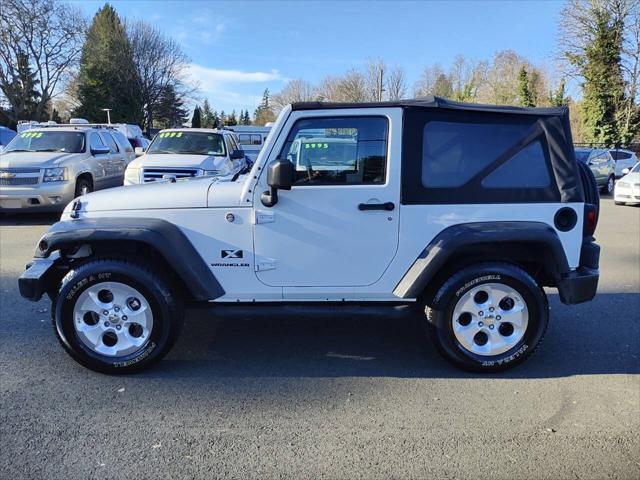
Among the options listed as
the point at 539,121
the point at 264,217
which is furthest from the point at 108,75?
the point at 539,121

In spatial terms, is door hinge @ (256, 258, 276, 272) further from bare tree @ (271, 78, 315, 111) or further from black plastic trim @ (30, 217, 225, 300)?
bare tree @ (271, 78, 315, 111)

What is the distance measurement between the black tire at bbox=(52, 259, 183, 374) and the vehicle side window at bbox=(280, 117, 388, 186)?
133 centimetres

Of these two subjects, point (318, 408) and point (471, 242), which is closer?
point (318, 408)

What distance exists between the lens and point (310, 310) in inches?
147

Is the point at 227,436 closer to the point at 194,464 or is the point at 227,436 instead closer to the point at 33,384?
the point at 194,464

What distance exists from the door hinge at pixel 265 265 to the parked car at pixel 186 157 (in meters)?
5.39

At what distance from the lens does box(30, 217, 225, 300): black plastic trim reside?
11.5 feet

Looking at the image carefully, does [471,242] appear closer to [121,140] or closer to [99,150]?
[99,150]

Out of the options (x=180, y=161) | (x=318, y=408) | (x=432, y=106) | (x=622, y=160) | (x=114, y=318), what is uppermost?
(x=432, y=106)

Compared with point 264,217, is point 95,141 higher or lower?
higher

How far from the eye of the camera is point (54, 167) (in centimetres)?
990

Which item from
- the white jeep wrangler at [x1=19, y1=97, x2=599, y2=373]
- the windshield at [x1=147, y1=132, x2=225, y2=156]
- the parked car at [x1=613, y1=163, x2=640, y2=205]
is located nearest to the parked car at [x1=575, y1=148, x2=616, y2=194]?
the parked car at [x1=613, y1=163, x2=640, y2=205]

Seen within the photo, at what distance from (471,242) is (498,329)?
2.39 feet

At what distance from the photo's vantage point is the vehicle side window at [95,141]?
37.6 feet
